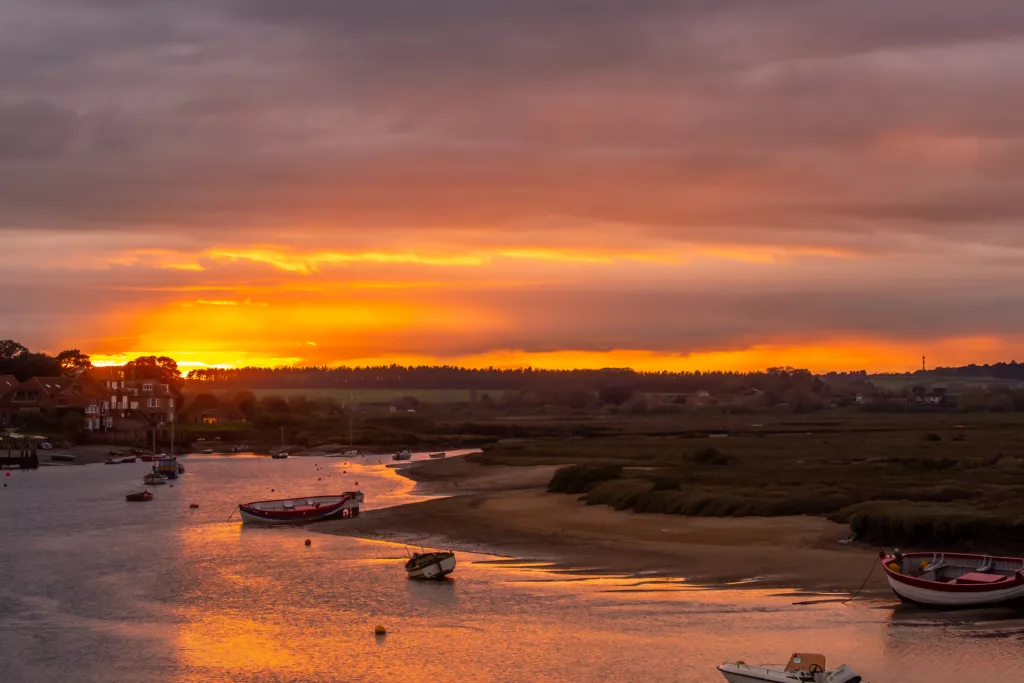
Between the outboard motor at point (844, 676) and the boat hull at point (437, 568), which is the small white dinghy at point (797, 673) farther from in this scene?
the boat hull at point (437, 568)

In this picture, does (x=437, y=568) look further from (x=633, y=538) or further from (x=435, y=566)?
(x=633, y=538)

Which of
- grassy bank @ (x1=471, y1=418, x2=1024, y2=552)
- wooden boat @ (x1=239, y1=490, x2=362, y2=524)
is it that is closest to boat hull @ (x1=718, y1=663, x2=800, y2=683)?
grassy bank @ (x1=471, y1=418, x2=1024, y2=552)

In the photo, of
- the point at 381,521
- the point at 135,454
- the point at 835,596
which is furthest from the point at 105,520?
the point at 135,454

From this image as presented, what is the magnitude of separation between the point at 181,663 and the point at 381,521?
3467 centimetres

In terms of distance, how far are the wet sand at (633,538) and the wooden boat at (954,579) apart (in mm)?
1980

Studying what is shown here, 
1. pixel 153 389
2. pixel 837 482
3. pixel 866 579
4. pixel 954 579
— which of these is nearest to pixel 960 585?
pixel 954 579

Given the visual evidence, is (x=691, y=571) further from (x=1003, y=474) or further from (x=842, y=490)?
(x=1003, y=474)

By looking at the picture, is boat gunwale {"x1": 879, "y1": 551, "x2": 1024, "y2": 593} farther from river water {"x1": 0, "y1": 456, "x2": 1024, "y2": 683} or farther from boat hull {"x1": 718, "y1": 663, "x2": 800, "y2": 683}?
boat hull {"x1": 718, "y1": 663, "x2": 800, "y2": 683}

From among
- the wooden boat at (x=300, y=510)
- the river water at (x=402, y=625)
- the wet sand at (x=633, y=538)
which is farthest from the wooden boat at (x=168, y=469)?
the river water at (x=402, y=625)

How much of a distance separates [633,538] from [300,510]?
85.6 ft

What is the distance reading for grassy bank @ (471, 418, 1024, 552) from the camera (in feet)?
170

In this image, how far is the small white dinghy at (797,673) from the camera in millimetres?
29781

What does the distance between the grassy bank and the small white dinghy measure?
73.4 feet

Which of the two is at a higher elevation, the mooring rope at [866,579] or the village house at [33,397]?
the village house at [33,397]
